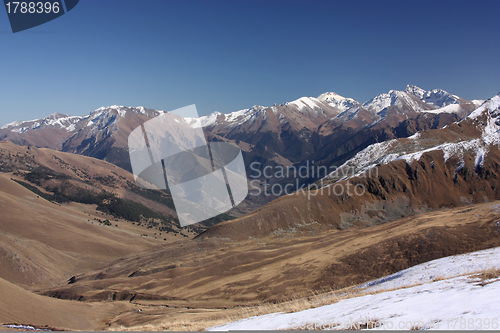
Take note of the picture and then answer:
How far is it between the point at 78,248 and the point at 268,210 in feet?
203

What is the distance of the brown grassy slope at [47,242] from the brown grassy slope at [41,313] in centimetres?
3756

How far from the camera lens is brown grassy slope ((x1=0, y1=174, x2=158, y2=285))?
59.8 meters

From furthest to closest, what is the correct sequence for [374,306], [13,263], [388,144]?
[388,144], [13,263], [374,306]

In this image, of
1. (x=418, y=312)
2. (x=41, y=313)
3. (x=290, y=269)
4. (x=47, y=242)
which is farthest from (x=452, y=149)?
(x=47, y=242)

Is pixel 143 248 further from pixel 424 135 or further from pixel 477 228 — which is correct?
pixel 424 135

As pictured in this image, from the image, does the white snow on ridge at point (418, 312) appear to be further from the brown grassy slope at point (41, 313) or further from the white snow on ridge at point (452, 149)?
the white snow on ridge at point (452, 149)

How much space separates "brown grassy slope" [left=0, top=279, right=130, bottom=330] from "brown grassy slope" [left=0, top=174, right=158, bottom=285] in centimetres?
3756

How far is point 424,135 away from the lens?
146m

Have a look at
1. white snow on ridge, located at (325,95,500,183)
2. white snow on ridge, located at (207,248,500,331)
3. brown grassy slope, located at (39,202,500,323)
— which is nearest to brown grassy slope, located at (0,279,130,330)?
brown grassy slope, located at (39,202,500,323)

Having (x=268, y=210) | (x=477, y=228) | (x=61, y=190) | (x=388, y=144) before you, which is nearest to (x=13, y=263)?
(x=268, y=210)

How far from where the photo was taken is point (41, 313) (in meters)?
21.5

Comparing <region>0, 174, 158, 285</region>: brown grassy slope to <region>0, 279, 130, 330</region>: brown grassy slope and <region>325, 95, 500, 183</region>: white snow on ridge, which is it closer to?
<region>0, 279, 130, 330</region>: brown grassy slope

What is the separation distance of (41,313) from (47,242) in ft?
257

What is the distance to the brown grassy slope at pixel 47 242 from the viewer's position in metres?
59.8
